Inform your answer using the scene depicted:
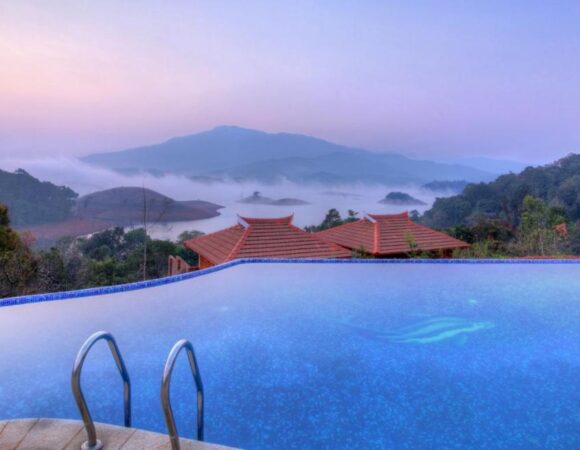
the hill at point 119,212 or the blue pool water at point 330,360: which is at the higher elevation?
the hill at point 119,212

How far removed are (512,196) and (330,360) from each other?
18921 mm

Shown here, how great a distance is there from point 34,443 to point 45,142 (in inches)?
880

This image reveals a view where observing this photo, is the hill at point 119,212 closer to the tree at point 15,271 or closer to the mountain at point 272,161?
the mountain at point 272,161

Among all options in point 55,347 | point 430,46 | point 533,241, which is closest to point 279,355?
point 55,347

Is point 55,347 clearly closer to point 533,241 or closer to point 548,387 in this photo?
point 548,387

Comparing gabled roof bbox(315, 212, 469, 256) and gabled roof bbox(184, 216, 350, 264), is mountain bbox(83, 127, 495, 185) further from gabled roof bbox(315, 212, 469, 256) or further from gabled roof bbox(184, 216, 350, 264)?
gabled roof bbox(184, 216, 350, 264)

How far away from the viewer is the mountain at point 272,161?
95.5 feet

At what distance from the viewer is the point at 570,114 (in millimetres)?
19375

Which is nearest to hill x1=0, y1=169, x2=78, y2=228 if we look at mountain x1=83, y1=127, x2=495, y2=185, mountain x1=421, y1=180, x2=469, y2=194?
mountain x1=83, y1=127, x2=495, y2=185

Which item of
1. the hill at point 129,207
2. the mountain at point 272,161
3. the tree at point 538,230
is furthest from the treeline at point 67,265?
the mountain at point 272,161

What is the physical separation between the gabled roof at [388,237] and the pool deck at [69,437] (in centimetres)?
952

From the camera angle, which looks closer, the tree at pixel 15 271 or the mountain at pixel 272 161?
the tree at pixel 15 271

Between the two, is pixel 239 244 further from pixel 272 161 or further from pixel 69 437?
pixel 272 161

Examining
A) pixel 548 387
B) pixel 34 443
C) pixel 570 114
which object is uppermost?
pixel 570 114
